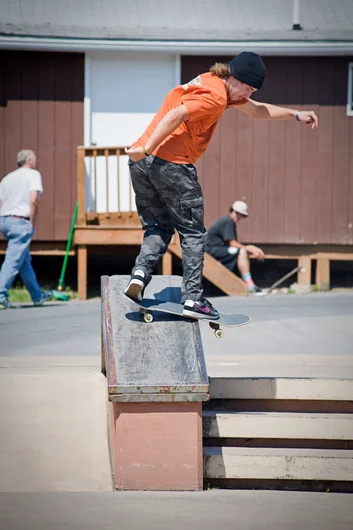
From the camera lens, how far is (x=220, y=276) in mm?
13664

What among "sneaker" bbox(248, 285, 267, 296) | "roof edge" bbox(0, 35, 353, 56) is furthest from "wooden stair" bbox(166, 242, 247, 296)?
"roof edge" bbox(0, 35, 353, 56)

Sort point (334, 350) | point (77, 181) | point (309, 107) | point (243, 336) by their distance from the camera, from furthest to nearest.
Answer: point (309, 107) < point (77, 181) < point (243, 336) < point (334, 350)

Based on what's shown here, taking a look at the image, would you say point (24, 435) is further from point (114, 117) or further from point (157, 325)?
point (114, 117)

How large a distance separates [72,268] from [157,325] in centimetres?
1054

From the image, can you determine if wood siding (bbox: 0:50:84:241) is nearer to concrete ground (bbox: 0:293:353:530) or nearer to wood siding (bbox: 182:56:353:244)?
wood siding (bbox: 182:56:353:244)

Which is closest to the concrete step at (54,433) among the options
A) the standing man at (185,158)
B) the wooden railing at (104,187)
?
the standing man at (185,158)

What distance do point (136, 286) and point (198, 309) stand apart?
17.0 inches

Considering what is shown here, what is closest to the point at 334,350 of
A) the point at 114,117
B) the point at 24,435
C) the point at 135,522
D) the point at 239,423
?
the point at 239,423

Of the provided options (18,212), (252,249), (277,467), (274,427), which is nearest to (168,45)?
(252,249)

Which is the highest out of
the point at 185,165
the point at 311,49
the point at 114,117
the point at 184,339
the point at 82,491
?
the point at 311,49

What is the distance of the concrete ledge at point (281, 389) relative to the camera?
19.0 feet

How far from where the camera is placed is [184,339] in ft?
18.5

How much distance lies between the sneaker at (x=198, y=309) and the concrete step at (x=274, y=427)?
26.3 inches

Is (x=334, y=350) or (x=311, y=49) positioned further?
(x=311, y=49)
